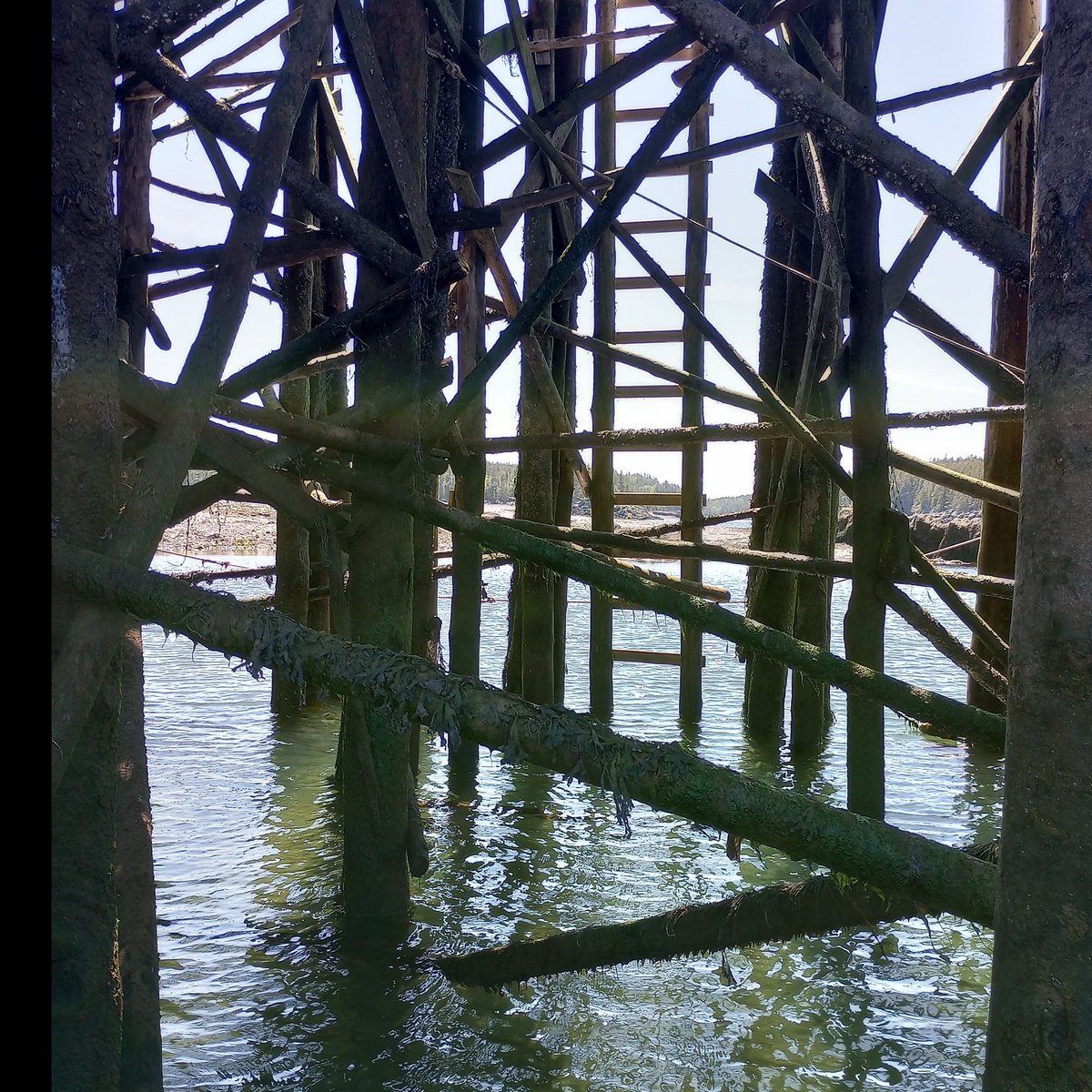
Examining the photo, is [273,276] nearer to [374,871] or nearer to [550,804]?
[550,804]

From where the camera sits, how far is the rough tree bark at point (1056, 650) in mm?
1427

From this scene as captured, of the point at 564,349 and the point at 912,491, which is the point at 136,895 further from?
the point at 912,491

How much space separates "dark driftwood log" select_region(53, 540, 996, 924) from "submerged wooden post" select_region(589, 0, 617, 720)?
5.74 meters

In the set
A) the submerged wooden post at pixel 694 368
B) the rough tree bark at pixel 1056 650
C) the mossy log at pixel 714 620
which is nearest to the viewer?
the rough tree bark at pixel 1056 650

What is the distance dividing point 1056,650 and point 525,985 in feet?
8.92

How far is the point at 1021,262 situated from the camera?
232cm

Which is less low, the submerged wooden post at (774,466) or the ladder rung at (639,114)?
the ladder rung at (639,114)

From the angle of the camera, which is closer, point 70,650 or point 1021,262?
point 70,650

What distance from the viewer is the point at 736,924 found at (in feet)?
8.38

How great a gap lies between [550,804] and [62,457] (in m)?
4.28

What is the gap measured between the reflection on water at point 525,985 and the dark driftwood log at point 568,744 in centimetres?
108

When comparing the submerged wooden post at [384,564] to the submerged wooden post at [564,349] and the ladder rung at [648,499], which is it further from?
the ladder rung at [648,499]

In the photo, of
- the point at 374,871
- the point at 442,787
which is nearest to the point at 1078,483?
the point at 374,871

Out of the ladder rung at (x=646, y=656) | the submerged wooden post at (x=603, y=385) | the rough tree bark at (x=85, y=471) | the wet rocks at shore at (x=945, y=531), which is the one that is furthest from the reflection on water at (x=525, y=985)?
the wet rocks at shore at (x=945, y=531)
